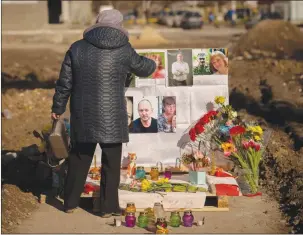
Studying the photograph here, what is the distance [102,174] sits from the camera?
8.20m

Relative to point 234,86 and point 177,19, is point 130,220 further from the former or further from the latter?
point 177,19

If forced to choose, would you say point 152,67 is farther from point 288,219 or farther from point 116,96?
point 288,219

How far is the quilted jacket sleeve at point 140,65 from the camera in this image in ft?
26.5

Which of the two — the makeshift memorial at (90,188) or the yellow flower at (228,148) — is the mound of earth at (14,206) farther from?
the yellow flower at (228,148)

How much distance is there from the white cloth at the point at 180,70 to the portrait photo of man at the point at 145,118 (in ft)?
1.17

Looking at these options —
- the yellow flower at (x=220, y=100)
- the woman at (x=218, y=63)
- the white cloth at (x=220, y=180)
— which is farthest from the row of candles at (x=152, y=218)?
the woman at (x=218, y=63)

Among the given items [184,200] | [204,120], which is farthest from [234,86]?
[184,200]

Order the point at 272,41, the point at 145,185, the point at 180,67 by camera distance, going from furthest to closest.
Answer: the point at 272,41 < the point at 180,67 < the point at 145,185

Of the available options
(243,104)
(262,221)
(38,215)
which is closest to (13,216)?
(38,215)

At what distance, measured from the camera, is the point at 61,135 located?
8.16 metres

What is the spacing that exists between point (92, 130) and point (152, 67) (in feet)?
2.65

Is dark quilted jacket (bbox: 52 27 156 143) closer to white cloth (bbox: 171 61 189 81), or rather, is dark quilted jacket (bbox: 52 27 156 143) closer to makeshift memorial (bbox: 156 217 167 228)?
makeshift memorial (bbox: 156 217 167 228)

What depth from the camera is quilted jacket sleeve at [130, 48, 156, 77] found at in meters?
8.08

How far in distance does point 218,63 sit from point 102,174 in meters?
1.92
